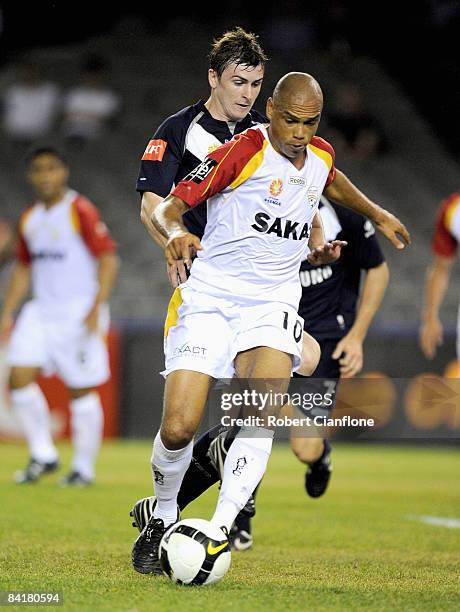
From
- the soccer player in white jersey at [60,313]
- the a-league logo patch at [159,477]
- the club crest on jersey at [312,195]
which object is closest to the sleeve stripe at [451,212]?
the soccer player in white jersey at [60,313]

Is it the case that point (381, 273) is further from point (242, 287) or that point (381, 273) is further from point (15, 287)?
point (15, 287)

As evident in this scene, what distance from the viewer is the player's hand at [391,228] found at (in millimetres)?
5297

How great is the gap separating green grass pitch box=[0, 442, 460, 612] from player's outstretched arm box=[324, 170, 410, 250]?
1469 mm

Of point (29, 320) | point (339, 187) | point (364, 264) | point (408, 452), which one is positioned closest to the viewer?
point (339, 187)

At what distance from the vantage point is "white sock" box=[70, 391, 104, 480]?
31.3 feet

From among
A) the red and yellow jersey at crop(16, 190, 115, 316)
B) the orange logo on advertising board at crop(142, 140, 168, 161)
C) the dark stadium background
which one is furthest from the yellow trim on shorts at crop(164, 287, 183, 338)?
the dark stadium background

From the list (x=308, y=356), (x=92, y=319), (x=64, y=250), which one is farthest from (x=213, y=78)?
(x=64, y=250)

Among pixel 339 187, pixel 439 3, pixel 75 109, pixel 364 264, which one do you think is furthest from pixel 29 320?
pixel 439 3

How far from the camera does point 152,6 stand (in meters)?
19.3

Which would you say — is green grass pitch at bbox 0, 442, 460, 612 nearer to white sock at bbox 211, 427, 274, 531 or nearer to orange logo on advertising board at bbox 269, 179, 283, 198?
white sock at bbox 211, 427, 274, 531

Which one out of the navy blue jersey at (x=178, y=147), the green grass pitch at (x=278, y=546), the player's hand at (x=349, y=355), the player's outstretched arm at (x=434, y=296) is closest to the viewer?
the green grass pitch at (x=278, y=546)

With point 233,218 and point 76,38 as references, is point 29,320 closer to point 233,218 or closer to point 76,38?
point 233,218

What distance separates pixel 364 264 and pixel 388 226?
1.58 m

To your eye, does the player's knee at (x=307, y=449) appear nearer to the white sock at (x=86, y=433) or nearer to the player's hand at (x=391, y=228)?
the player's hand at (x=391, y=228)
